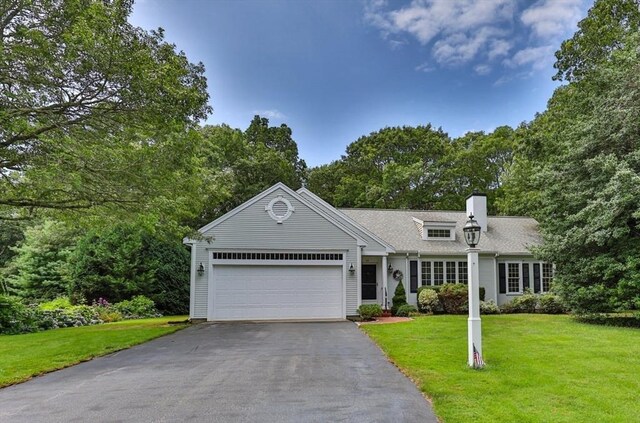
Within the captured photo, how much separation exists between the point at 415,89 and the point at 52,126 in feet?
54.1

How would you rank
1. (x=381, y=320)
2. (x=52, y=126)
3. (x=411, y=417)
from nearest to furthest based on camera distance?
(x=411, y=417) < (x=52, y=126) < (x=381, y=320)

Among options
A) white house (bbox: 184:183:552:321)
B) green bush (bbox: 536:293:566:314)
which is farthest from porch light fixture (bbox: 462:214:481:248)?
green bush (bbox: 536:293:566:314)

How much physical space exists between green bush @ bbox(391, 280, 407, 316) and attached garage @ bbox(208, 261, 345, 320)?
92.8 inches

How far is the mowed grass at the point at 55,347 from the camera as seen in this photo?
25.9ft

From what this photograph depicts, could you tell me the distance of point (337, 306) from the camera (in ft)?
55.3

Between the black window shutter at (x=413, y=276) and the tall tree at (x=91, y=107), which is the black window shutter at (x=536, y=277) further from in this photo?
the tall tree at (x=91, y=107)

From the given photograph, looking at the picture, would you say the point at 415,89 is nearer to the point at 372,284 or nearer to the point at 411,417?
the point at 372,284

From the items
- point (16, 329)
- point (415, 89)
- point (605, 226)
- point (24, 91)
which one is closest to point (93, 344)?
point (16, 329)

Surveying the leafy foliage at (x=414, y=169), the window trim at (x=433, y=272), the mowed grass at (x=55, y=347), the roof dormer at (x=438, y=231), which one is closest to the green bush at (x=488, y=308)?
the window trim at (x=433, y=272)

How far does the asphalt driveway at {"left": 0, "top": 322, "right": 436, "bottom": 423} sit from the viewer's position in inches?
206

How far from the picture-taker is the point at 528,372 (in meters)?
7.05

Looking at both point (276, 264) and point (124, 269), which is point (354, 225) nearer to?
point (276, 264)

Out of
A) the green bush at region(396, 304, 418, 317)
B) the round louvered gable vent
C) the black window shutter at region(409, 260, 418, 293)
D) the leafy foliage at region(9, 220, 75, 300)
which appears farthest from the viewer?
the leafy foliage at region(9, 220, 75, 300)

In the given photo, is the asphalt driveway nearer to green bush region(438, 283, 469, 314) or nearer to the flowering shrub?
green bush region(438, 283, 469, 314)
